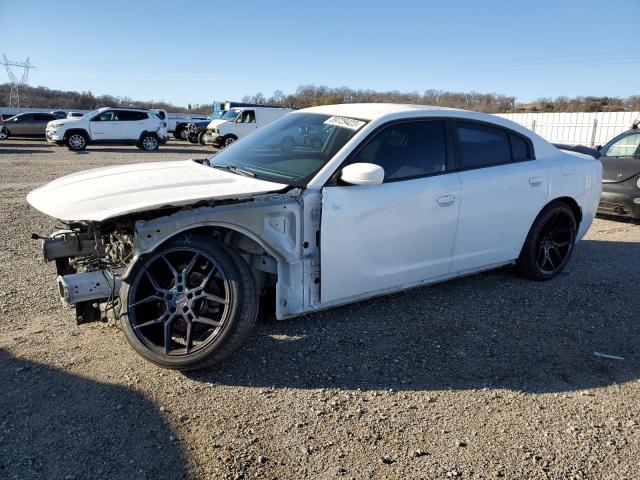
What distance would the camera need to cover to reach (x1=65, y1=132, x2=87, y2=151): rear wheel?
2122 centimetres

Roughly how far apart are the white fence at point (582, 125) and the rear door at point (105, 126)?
16.0 meters

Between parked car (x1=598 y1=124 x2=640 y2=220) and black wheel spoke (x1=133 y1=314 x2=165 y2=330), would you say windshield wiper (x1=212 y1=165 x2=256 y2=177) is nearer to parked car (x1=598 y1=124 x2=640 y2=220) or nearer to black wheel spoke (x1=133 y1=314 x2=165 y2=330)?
black wheel spoke (x1=133 y1=314 x2=165 y2=330)

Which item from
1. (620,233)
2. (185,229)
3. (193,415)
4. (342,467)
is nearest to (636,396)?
(342,467)

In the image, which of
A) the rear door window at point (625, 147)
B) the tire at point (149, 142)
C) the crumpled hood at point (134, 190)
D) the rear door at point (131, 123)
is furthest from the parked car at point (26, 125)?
the crumpled hood at point (134, 190)

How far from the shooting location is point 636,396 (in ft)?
10.5

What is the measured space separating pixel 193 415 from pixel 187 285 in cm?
79

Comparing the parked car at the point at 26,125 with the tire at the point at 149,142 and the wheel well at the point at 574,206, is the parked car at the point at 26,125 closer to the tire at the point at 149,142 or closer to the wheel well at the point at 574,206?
the tire at the point at 149,142

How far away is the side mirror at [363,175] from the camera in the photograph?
3459 mm

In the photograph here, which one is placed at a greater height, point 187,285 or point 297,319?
point 187,285

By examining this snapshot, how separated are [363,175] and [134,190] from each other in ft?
4.78

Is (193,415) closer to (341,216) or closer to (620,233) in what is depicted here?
(341,216)

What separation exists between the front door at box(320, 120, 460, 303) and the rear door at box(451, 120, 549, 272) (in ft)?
0.52

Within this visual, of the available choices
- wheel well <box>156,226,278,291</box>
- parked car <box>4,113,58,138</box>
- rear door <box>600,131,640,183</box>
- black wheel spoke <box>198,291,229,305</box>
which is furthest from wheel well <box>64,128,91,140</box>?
black wheel spoke <box>198,291,229,305</box>

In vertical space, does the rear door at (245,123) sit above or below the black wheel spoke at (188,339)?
above
